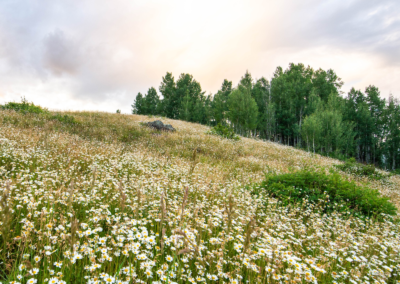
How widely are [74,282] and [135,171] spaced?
4.36 metres

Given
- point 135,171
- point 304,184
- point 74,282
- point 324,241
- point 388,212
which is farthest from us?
point 304,184

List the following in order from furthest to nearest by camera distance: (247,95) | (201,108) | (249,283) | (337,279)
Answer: (201,108)
(247,95)
(337,279)
(249,283)

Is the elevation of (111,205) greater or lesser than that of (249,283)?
greater

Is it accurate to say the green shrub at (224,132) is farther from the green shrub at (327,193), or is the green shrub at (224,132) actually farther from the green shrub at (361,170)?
the green shrub at (327,193)

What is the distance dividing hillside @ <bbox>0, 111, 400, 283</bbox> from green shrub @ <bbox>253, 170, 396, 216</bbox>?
19.9 inches

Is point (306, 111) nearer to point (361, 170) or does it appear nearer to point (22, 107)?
point (361, 170)

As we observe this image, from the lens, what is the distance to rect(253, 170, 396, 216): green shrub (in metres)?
5.58

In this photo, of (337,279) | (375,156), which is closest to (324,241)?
(337,279)

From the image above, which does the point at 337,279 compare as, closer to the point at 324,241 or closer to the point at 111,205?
the point at 324,241

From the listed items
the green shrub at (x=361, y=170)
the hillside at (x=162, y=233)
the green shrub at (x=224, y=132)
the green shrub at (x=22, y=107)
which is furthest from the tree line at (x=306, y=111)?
the hillside at (x=162, y=233)

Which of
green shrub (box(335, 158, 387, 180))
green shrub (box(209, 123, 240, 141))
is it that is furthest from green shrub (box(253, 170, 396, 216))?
green shrub (box(209, 123, 240, 141))

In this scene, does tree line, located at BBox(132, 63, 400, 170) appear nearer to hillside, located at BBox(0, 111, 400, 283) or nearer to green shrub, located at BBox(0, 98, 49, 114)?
green shrub, located at BBox(0, 98, 49, 114)

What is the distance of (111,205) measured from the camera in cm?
352

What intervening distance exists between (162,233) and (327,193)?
6.39 m
